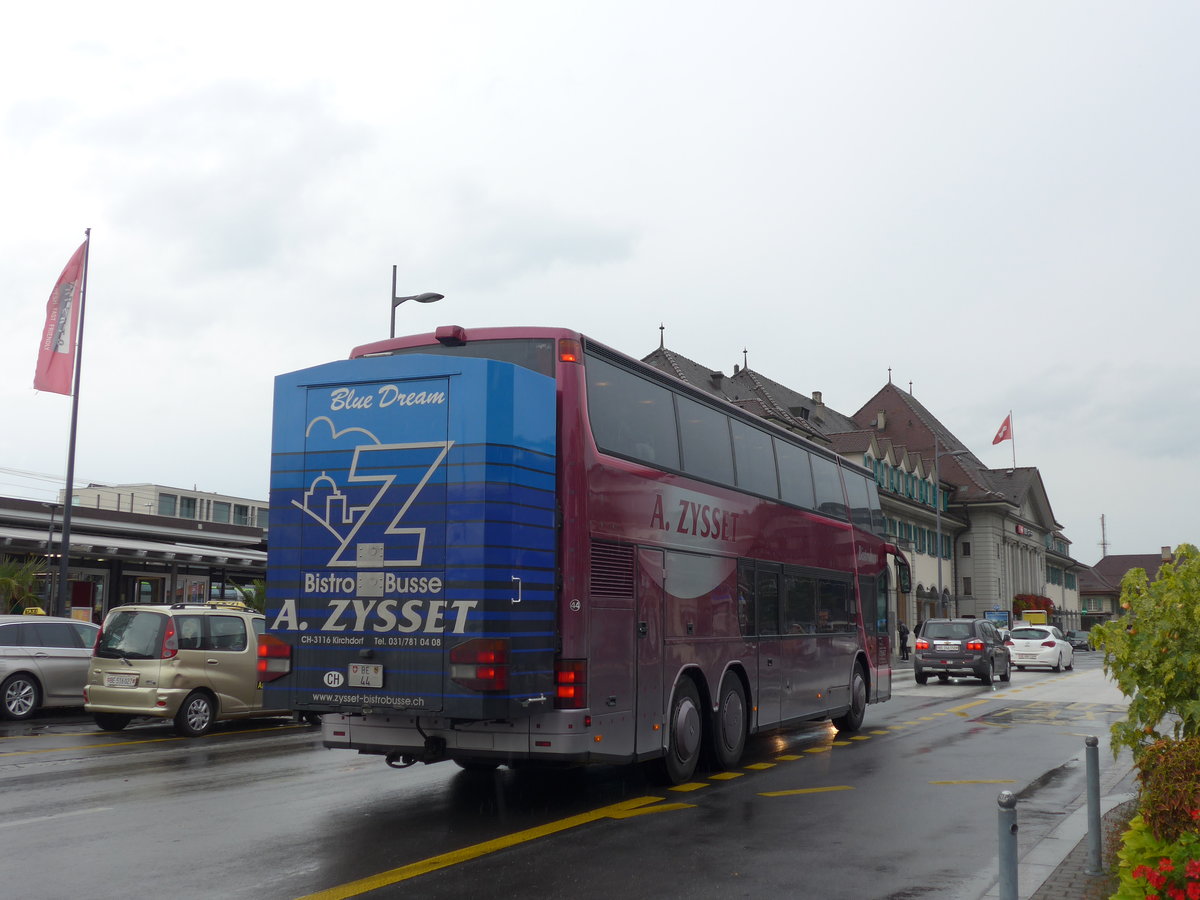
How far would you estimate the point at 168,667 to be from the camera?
50.5 feet

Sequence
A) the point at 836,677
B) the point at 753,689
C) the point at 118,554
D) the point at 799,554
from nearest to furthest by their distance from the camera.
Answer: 1. the point at 753,689
2. the point at 799,554
3. the point at 836,677
4. the point at 118,554

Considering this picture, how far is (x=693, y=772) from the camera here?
1191 centimetres

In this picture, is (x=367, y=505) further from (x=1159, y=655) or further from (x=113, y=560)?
(x=113, y=560)

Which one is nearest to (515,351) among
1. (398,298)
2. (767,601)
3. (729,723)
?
(729,723)

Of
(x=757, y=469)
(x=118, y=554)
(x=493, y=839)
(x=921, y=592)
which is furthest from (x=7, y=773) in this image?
(x=921, y=592)

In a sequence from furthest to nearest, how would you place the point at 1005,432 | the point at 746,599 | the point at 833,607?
the point at 1005,432
the point at 833,607
the point at 746,599

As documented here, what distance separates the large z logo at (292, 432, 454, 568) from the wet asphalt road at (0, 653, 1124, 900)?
6.85 feet

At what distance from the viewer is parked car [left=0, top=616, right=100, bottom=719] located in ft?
56.9

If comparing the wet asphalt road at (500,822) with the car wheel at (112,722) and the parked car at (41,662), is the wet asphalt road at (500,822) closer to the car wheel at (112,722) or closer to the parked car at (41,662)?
the car wheel at (112,722)

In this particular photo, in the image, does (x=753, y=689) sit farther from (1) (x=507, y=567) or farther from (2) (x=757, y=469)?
(1) (x=507, y=567)

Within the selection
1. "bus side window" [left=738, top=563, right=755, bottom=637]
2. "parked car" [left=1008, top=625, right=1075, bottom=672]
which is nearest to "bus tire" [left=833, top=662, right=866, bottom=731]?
"bus side window" [left=738, top=563, right=755, bottom=637]

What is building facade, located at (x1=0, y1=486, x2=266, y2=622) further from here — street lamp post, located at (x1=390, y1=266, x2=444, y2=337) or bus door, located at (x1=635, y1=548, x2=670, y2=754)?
bus door, located at (x1=635, y1=548, x2=670, y2=754)

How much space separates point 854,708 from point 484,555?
10.2m

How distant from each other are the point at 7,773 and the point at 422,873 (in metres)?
6.68
